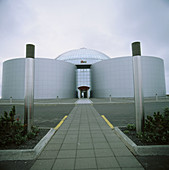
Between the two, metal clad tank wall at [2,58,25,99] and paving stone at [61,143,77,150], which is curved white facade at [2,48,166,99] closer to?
metal clad tank wall at [2,58,25,99]

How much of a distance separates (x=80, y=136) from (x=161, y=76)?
44.7m

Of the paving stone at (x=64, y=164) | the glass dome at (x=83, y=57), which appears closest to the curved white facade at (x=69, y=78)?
the glass dome at (x=83, y=57)

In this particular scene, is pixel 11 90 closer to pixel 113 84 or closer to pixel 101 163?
pixel 113 84

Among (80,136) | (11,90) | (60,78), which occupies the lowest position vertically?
(80,136)

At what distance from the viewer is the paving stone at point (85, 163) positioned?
8.96 ft

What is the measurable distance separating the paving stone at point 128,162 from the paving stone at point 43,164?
1.67m

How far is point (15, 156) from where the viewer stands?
3057mm

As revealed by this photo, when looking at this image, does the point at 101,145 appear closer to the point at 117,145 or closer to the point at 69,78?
the point at 117,145

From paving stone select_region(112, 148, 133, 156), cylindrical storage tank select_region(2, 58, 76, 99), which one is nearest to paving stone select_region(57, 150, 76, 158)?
paving stone select_region(112, 148, 133, 156)

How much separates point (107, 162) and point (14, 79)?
42536mm

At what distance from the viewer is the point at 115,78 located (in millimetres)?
39344

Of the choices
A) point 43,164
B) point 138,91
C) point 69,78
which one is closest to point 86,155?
point 43,164

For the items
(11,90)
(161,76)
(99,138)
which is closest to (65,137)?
(99,138)

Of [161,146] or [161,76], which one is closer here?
[161,146]
